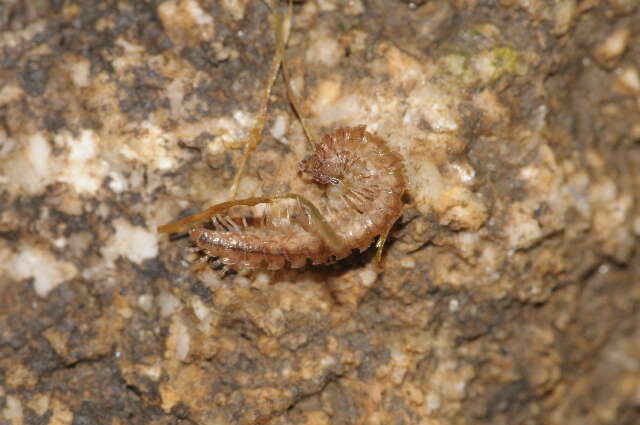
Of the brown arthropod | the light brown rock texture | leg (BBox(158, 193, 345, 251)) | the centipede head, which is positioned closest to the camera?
leg (BBox(158, 193, 345, 251))

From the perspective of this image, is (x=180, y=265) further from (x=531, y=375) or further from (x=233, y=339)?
(x=531, y=375)

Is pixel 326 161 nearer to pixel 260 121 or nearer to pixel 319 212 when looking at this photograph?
pixel 319 212

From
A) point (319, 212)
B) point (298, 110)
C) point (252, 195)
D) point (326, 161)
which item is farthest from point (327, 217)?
point (298, 110)

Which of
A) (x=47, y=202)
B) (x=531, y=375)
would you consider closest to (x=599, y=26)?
(x=531, y=375)

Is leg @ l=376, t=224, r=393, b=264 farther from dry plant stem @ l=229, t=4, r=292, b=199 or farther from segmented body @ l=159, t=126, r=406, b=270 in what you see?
dry plant stem @ l=229, t=4, r=292, b=199

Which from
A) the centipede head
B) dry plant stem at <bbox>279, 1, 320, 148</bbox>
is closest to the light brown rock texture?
dry plant stem at <bbox>279, 1, 320, 148</bbox>
